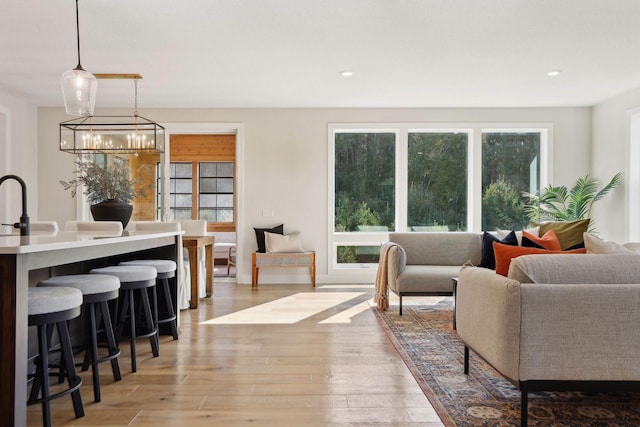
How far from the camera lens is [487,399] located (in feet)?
8.13

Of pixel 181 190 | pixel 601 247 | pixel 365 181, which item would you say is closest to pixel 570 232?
pixel 601 247

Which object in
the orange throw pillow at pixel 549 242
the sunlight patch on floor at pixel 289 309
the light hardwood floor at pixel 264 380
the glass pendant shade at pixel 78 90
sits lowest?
the sunlight patch on floor at pixel 289 309

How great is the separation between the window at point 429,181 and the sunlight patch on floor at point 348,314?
1759mm

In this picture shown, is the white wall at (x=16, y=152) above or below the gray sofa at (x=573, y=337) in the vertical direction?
above

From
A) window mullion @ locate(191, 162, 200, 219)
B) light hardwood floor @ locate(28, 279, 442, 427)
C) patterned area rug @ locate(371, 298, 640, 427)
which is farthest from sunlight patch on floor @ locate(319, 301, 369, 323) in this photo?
window mullion @ locate(191, 162, 200, 219)

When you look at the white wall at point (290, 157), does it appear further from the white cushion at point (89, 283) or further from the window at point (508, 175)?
the white cushion at point (89, 283)

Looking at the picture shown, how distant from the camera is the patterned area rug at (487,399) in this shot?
2217 mm

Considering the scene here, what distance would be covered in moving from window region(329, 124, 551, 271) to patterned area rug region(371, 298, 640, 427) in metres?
3.43

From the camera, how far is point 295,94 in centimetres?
599

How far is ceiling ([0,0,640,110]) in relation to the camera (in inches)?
137

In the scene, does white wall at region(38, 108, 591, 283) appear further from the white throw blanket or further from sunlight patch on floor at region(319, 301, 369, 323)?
the white throw blanket

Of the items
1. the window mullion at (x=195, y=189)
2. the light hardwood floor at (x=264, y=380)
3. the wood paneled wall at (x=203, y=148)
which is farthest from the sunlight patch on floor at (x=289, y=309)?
the wood paneled wall at (x=203, y=148)

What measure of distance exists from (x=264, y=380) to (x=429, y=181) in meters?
4.78

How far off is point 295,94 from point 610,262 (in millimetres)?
4566
